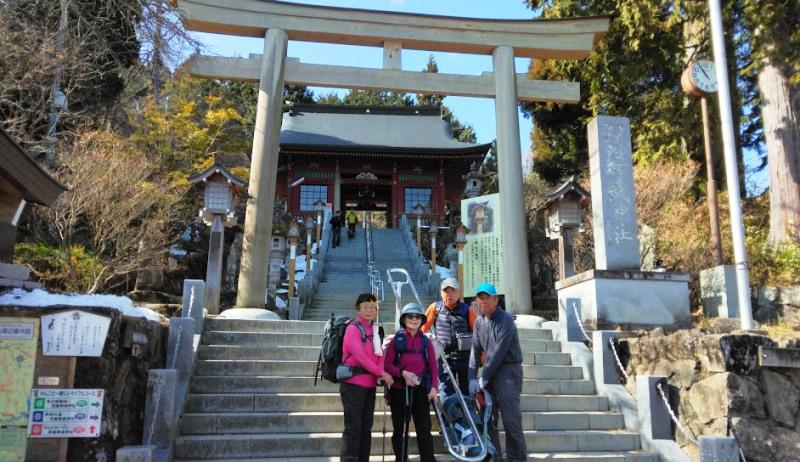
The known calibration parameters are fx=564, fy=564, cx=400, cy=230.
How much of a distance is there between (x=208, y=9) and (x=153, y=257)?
5625mm

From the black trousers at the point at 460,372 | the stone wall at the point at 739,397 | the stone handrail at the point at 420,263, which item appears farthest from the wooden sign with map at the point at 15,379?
the stone handrail at the point at 420,263

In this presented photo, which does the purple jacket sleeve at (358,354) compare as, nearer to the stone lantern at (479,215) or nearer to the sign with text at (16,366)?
the sign with text at (16,366)

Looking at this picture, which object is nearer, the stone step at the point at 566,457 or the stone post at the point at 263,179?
the stone step at the point at 566,457

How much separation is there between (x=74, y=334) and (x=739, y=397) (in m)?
5.32

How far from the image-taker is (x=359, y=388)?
4285 mm

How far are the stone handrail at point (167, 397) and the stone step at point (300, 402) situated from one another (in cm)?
23

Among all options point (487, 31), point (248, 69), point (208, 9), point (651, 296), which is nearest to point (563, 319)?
point (651, 296)

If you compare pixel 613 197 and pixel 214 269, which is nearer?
pixel 613 197

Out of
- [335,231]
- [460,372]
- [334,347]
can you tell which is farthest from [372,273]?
[334,347]

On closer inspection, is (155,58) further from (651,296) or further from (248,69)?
(651,296)

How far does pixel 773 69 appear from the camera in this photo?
1233cm

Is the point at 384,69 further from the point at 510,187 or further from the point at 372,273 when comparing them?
the point at 372,273

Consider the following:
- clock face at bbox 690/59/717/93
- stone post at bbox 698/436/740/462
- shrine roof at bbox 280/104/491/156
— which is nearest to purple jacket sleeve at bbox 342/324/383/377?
stone post at bbox 698/436/740/462

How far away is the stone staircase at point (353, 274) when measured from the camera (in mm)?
12921
